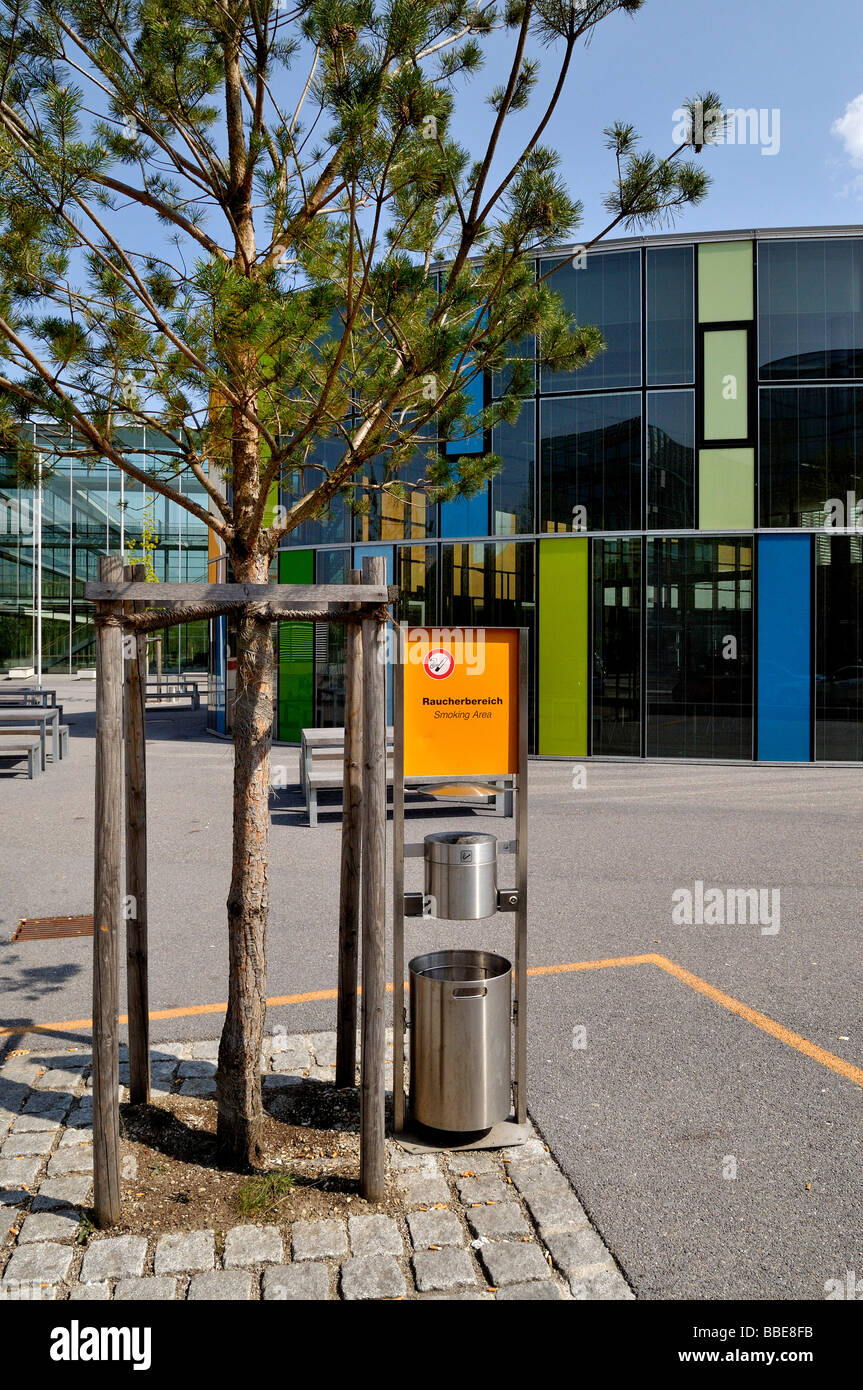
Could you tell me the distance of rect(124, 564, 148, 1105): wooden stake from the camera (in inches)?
162

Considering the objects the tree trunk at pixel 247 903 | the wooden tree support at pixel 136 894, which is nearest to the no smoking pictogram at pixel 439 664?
the tree trunk at pixel 247 903

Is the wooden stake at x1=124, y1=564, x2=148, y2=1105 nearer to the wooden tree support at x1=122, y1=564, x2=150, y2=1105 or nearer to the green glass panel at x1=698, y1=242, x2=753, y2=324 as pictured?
the wooden tree support at x1=122, y1=564, x2=150, y2=1105

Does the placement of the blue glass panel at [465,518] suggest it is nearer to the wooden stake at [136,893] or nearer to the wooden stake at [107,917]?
the wooden stake at [136,893]

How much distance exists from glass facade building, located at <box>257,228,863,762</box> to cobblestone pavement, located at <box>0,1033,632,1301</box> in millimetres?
12622

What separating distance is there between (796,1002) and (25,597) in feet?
146

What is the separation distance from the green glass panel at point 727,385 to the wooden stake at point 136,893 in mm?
13360

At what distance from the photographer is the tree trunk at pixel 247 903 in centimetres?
375

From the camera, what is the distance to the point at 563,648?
16484 mm

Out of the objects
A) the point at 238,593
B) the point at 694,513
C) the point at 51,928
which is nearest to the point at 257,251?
the point at 238,593

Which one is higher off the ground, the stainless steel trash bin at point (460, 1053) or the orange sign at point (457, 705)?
the orange sign at point (457, 705)

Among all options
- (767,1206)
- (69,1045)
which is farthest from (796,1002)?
(69,1045)

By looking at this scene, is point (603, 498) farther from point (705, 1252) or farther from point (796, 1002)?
point (705, 1252)

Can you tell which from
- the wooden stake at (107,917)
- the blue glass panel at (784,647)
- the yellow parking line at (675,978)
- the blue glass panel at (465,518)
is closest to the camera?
the wooden stake at (107,917)

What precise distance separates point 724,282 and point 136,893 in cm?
1497
